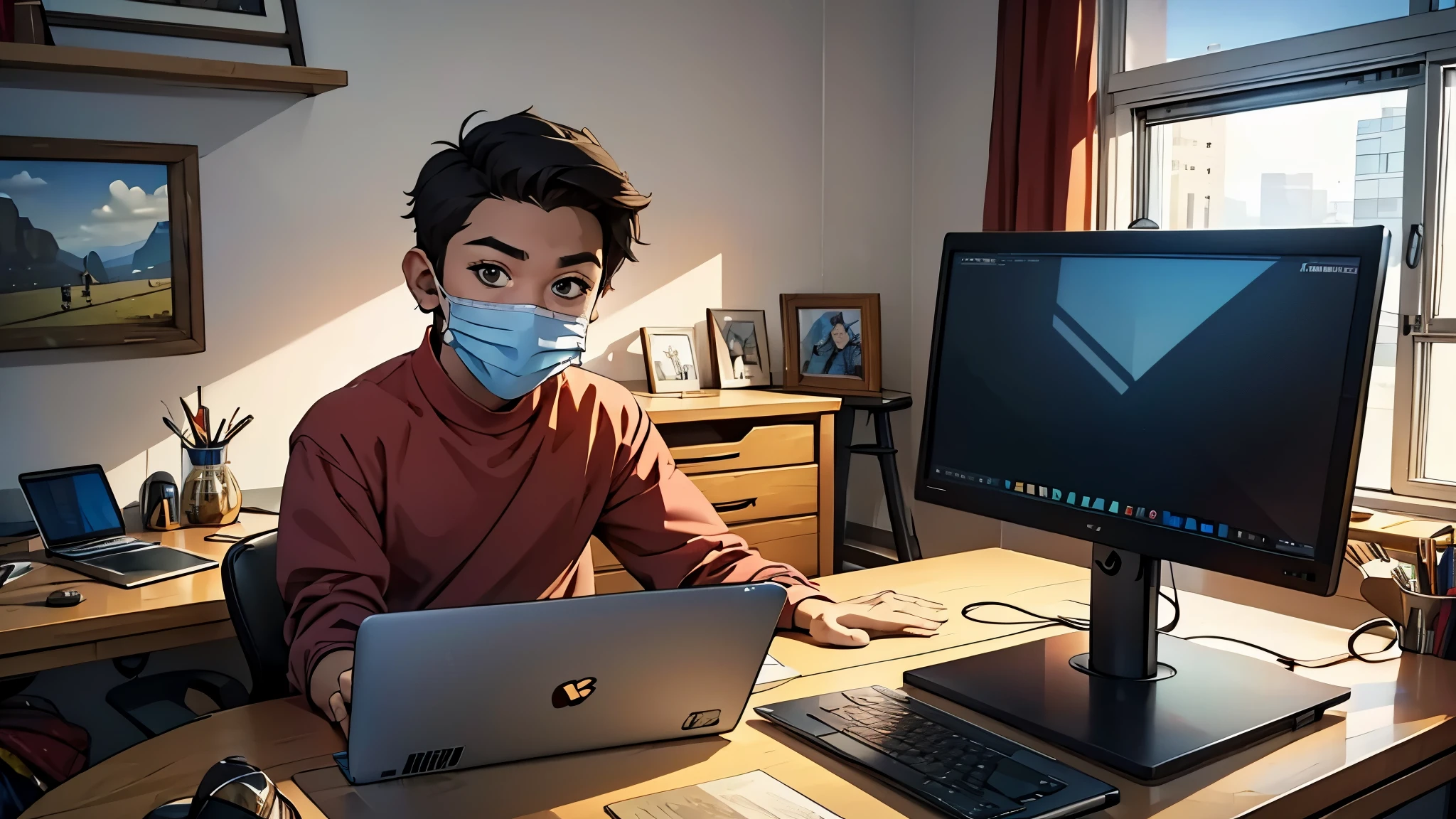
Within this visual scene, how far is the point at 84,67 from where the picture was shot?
2232 mm

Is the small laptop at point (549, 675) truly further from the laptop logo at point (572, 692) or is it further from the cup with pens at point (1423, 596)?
the cup with pens at point (1423, 596)

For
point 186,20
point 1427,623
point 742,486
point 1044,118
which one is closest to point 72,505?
point 186,20

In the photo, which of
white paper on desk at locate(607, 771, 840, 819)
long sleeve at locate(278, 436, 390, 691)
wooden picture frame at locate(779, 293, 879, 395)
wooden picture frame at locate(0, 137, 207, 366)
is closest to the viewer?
white paper on desk at locate(607, 771, 840, 819)

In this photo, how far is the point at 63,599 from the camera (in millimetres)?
1885

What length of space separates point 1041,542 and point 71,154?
9.52 feet

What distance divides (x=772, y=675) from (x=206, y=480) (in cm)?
169

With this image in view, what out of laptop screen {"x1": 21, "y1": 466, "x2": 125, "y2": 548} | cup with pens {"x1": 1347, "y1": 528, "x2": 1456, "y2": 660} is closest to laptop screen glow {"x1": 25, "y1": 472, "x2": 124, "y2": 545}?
laptop screen {"x1": 21, "y1": 466, "x2": 125, "y2": 548}

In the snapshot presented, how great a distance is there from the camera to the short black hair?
4.42ft

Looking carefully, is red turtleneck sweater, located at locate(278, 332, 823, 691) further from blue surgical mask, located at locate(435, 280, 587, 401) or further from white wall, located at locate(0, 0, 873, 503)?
white wall, located at locate(0, 0, 873, 503)

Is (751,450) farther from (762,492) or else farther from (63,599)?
(63,599)

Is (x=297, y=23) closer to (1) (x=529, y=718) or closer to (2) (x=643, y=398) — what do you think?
(2) (x=643, y=398)

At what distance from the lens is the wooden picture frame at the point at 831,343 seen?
3436mm

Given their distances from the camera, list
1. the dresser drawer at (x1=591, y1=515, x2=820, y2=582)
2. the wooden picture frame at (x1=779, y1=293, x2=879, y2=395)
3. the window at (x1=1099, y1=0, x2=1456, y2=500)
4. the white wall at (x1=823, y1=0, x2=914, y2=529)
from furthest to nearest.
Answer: the white wall at (x1=823, y1=0, x2=914, y2=529)
the wooden picture frame at (x1=779, y1=293, x2=879, y2=395)
the dresser drawer at (x1=591, y1=515, x2=820, y2=582)
the window at (x1=1099, y1=0, x2=1456, y2=500)

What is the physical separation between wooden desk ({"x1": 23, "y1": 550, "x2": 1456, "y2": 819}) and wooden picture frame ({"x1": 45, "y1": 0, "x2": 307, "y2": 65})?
1.91m
